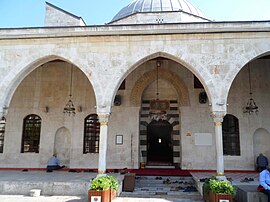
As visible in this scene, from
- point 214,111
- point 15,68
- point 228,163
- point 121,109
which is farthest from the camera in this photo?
point 121,109

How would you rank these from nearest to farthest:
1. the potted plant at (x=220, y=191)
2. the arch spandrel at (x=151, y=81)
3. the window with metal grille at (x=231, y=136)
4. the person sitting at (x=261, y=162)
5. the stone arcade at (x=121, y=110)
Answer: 1. the potted plant at (x=220, y=191)
2. the stone arcade at (x=121, y=110)
3. the person sitting at (x=261, y=162)
4. the window with metal grille at (x=231, y=136)
5. the arch spandrel at (x=151, y=81)

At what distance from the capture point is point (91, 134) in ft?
34.7

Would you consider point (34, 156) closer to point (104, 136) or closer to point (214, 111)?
point (104, 136)

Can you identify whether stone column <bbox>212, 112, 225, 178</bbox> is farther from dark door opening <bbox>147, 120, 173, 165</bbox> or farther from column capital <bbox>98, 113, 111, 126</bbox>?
dark door opening <bbox>147, 120, 173, 165</bbox>

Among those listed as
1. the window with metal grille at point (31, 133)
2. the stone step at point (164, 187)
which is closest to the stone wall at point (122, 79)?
the window with metal grille at point (31, 133)

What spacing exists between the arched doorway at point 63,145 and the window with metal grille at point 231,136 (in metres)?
7.02

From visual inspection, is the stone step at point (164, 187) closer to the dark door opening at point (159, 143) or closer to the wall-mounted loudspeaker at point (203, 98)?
the dark door opening at point (159, 143)

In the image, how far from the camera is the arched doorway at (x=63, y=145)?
1059 centimetres

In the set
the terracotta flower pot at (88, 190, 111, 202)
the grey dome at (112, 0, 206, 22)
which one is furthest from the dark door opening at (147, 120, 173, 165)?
the grey dome at (112, 0, 206, 22)

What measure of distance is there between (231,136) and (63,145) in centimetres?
761

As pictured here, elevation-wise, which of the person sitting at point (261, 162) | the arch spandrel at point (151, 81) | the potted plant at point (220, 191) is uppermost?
the arch spandrel at point (151, 81)

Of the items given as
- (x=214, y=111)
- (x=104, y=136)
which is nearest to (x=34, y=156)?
(x=104, y=136)

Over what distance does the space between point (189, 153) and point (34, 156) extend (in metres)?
6.98

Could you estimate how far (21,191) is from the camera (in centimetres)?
709
